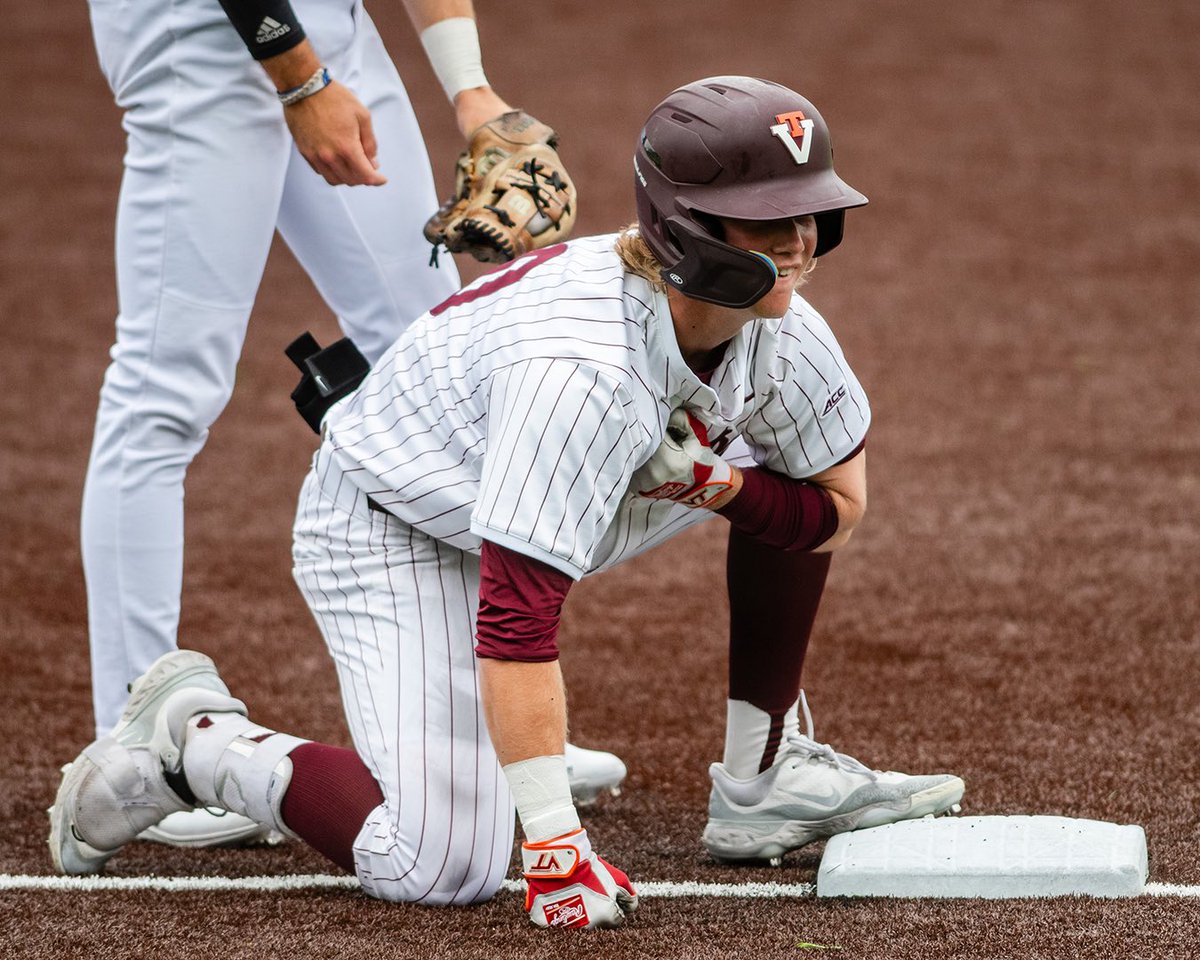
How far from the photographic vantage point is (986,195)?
760 cm

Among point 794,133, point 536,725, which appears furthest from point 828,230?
point 536,725

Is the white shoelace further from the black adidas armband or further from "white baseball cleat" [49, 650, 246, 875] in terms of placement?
the black adidas armband

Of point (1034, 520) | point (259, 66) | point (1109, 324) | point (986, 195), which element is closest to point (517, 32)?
point (986, 195)

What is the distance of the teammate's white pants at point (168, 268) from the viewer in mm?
2715

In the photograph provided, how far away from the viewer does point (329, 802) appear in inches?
99.2

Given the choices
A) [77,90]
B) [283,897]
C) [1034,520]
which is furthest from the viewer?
[77,90]

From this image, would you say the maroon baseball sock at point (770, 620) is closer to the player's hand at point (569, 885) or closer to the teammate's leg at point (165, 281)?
the player's hand at point (569, 885)

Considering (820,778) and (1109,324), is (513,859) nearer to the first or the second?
(820,778)

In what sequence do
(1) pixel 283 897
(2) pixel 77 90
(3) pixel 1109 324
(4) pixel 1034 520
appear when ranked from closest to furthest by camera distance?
(1) pixel 283 897 → (4) pixel 1034 520 → (3) pixel 1109 324 → (2) pixel 77 90

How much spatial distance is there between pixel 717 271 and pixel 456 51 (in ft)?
3.43

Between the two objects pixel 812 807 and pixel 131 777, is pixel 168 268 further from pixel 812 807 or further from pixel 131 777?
pixel 812 807

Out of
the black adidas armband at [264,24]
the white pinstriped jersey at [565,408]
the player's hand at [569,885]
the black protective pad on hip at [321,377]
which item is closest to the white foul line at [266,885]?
the player's hand at [569,885]

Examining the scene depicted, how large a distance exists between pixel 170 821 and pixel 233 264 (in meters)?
0.90

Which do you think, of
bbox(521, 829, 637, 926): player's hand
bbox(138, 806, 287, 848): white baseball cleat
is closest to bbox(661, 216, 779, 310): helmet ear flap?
bbox(521, 829, 637, 926): player's hand
